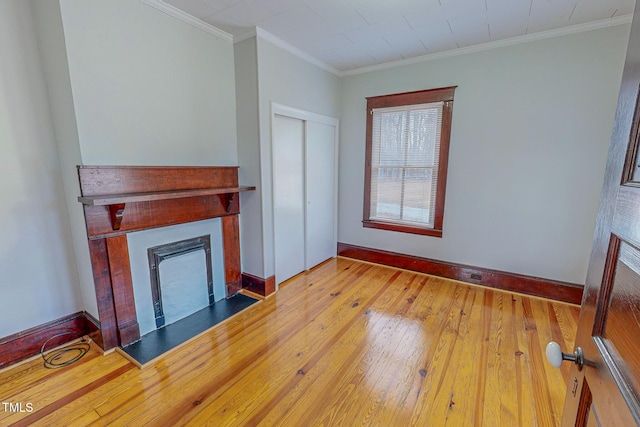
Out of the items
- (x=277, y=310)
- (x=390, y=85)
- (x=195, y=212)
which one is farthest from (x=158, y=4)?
(x=277, y=310)

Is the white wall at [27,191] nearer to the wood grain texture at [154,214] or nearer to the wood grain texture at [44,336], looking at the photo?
the wood grain texture at [44,336]

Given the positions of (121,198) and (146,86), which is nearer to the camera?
(121,198)

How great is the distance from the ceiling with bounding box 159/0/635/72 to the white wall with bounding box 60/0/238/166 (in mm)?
272

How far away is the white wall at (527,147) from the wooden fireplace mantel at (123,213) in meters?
2.59

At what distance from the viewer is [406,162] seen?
3570 mm

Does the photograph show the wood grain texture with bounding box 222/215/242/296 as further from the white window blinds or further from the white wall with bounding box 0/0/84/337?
the white window blinds

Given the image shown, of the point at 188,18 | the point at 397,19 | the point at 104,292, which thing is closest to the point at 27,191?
the point at 104,292

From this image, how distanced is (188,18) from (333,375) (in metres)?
3.03

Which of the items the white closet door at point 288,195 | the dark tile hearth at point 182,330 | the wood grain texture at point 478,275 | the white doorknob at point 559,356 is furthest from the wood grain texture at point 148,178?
the white doorknob at point 559,356

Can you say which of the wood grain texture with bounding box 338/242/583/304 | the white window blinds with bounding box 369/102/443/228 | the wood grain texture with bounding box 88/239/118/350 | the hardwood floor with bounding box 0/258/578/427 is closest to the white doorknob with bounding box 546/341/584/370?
the hardwood floor with bounding box 0/258/578/427

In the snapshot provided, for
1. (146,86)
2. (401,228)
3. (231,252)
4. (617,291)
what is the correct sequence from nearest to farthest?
(617,291), (146,86), (231,252), (401,228)

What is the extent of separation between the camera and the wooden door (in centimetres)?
59

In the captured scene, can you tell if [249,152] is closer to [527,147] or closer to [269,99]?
[269,99]

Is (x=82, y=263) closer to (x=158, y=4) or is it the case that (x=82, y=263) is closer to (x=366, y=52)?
(x=158, y=4)
